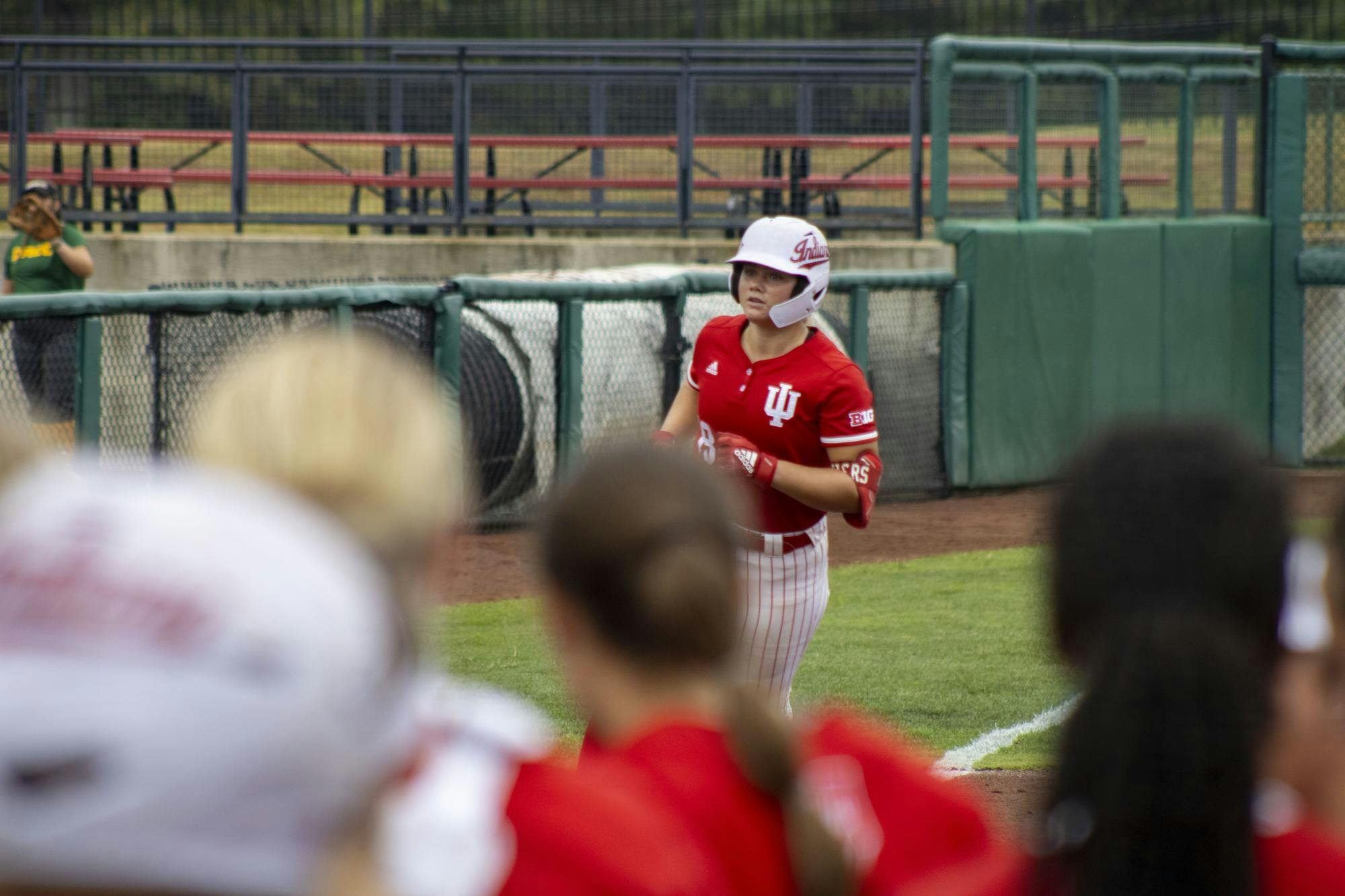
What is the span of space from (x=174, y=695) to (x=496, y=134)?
15676mm

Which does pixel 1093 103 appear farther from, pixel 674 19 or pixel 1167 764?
pixel 1167 764

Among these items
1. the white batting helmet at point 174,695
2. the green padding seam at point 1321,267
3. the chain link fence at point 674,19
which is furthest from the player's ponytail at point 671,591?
the chain link fence at point 674,19

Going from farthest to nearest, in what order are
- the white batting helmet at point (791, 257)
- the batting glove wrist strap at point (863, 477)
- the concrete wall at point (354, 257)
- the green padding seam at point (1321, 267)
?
the concrete wall at point (354, 257)
the green padding seam at point (1321, 267)
the white batting helmet at point (791, 257)
the batting glove wrist strap at point (863, 477)

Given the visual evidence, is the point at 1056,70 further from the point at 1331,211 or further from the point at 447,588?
the point at 447,588

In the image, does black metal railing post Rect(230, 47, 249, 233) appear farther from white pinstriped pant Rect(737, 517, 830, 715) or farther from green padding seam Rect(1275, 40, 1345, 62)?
white pinstriped pant Rect(737, 517, 830, 715)

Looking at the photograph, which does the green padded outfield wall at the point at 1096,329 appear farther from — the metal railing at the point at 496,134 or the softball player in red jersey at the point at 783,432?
the softball player in red jersey at the point at 783,432

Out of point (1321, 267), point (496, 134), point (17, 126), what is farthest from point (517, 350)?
point (17, 126)

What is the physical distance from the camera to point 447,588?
9.55 m

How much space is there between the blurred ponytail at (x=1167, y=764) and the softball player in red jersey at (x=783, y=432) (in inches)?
124

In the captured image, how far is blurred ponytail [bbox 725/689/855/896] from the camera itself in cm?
163

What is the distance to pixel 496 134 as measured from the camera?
16359 mm

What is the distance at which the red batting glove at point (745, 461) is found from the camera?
184 inches

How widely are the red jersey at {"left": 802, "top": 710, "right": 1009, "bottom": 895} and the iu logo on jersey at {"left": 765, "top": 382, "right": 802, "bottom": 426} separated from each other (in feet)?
10.2

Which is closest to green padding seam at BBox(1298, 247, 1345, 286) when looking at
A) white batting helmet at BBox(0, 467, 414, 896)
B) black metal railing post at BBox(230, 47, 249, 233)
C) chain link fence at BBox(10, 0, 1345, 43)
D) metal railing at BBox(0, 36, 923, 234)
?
metal railing at BBox(0, 36, 923, 234)
